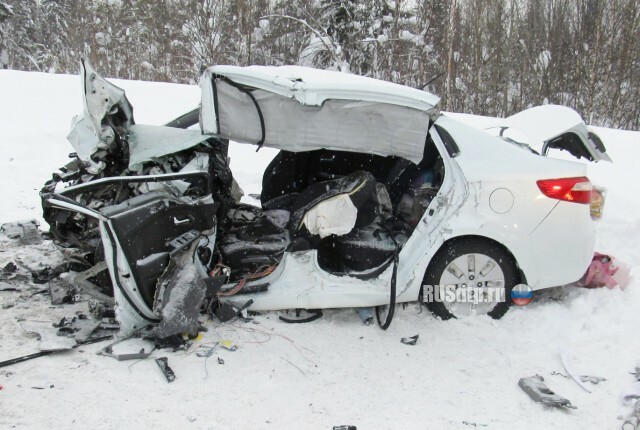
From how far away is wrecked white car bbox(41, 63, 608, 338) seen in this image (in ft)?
11.3

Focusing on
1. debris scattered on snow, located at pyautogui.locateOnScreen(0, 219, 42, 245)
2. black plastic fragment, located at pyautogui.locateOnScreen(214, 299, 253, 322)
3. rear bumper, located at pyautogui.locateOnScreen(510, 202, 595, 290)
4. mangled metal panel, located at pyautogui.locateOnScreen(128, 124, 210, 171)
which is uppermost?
mangled metal panel, located at pyautogui.locateOnScreen(128, 124, 210, 171)

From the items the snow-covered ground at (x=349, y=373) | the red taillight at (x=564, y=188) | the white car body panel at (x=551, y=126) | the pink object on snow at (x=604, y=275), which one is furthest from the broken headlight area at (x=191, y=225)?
the pink object on snow at (x=604, y=275)

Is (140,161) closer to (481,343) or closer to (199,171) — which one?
(199,171)

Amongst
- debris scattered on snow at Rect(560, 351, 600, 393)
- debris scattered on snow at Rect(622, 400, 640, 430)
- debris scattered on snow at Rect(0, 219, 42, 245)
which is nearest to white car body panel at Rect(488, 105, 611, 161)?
debris scattered on snow at Rect(560, 351, 600, 393)

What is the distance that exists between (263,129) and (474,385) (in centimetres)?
226

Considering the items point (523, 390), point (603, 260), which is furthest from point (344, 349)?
point (603, 260)

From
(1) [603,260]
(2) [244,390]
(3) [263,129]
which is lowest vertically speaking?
(2) [244,390]

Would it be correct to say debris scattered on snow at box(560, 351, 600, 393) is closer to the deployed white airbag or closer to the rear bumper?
the rear bumper

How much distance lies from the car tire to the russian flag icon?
0.15ft

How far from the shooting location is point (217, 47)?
78.3 ft

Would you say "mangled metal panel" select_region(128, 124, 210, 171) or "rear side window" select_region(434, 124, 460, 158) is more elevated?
"rear side window" select_region(434, 124, 460, 158)

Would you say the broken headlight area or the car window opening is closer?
the broken headlight area

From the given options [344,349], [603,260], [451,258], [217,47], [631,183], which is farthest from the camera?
[217,47]

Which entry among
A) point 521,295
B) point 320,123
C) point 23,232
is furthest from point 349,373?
point 23,232
